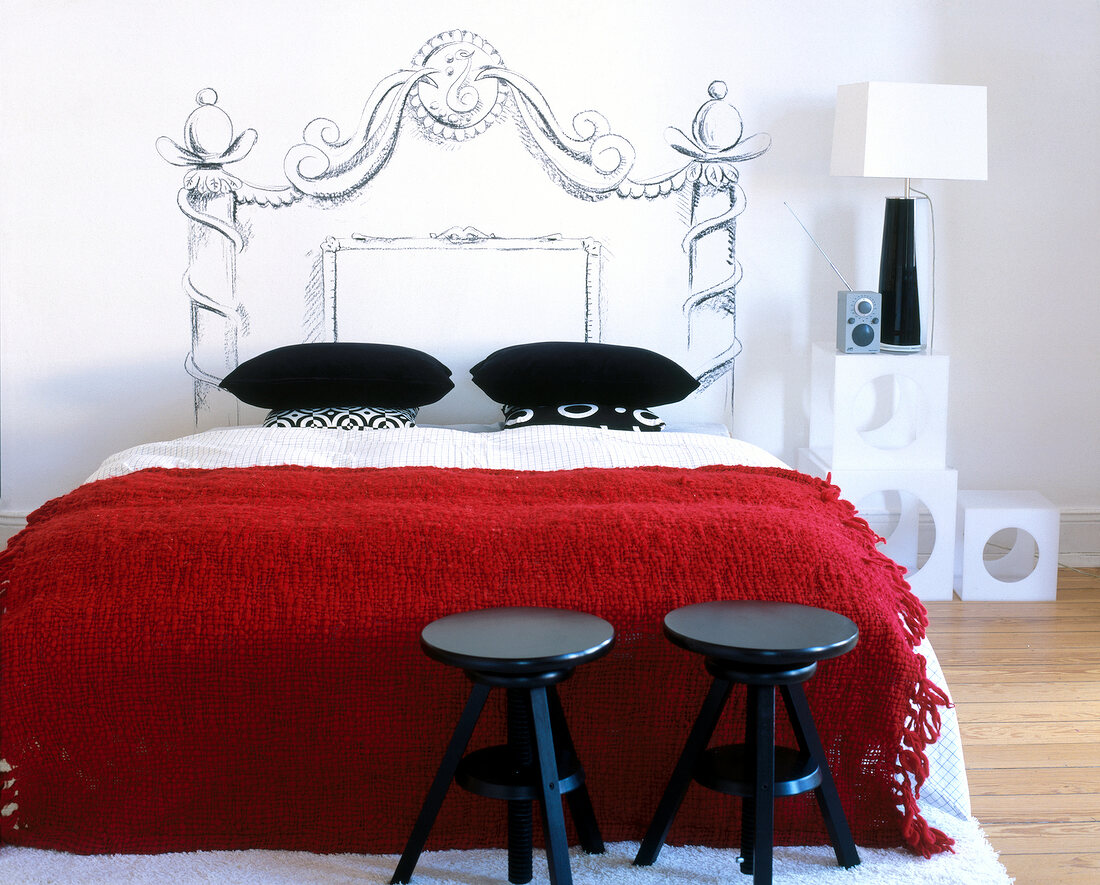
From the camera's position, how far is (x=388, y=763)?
1.80m

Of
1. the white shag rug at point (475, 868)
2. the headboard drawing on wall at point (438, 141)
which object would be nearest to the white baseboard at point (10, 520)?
the headboard drawing on wall at point (438, 141)

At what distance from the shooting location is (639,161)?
3.47 m

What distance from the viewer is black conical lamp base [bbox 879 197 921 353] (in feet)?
10.7

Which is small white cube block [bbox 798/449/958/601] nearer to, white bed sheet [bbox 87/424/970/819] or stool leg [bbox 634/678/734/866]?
white bed sheet [bbox 87/424/970/819]

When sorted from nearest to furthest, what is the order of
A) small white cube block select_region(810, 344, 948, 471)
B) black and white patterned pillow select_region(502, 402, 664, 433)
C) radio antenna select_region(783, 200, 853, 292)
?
black and white patterned pillow select_region(502, 402, 664, 433) → small white cube block select_region(810, 344, 948, 471) → radio antenna select_region(783, 200, 853, 292)

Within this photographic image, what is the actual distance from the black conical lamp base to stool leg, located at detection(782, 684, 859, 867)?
1.80m

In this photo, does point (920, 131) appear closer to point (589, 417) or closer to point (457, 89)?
point (589, 417)

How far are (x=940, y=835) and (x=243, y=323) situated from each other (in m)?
2.51

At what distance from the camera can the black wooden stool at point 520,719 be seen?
4.92 ft

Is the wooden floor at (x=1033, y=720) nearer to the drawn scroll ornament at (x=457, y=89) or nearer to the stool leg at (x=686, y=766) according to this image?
the stool leg at (x=686, y=766)

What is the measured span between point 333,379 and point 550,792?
5.78ft

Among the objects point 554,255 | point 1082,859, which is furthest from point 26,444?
point 1082,859

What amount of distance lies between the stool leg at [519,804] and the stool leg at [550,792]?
3cm

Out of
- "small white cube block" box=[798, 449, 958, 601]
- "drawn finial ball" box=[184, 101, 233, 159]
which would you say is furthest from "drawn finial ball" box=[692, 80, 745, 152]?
"drawn finial ball" box=[184, 101, 233, 159]
